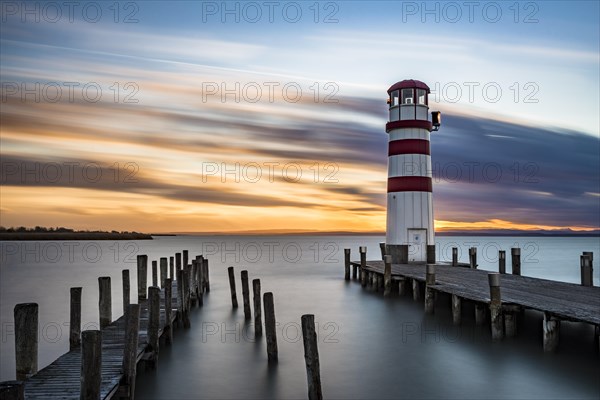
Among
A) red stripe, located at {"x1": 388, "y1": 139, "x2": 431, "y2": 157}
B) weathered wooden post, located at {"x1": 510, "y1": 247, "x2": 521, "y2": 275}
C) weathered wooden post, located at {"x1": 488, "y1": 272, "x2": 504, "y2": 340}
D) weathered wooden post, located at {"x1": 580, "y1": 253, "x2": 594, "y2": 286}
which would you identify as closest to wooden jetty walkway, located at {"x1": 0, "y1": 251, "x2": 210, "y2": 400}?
weathered wooden post, located at {"x1": 488, "y1": 272, "x2": 504, "y2": 340}

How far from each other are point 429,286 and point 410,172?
6260 mm

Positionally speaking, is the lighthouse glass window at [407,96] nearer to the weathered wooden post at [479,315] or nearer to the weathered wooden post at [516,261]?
the weathered wooden post at [516,261]

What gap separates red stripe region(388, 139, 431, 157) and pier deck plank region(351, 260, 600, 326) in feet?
15.1

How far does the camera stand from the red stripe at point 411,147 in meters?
19.7

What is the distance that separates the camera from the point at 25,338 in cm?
690

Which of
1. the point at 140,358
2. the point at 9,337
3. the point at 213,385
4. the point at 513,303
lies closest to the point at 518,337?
the point at 513,303

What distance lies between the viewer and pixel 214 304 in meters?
19.2

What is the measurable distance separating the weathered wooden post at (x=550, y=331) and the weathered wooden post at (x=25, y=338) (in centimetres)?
845

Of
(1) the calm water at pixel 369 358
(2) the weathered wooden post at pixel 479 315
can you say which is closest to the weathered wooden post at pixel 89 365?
(1) the calm water at pixel 369 358

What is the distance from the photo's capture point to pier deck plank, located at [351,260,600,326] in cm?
959

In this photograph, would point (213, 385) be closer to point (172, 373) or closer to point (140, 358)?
point (172, 373)

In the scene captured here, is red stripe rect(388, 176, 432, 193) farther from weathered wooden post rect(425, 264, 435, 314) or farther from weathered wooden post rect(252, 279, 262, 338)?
weathered wooden post rect(252, 279, 262, 338)

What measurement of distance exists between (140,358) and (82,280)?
25.4 metres

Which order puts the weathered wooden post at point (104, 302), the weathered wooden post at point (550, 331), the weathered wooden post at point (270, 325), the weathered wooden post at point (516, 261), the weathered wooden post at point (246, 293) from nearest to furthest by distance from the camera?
the weathered wooden post at point (270, 325) → the weathered wooden post at point (550, 331) → the weathered wooden post at point (104, 302) → the weathered wooden post at point (246, 293) → the weathered wooden post at point (516, 261)
